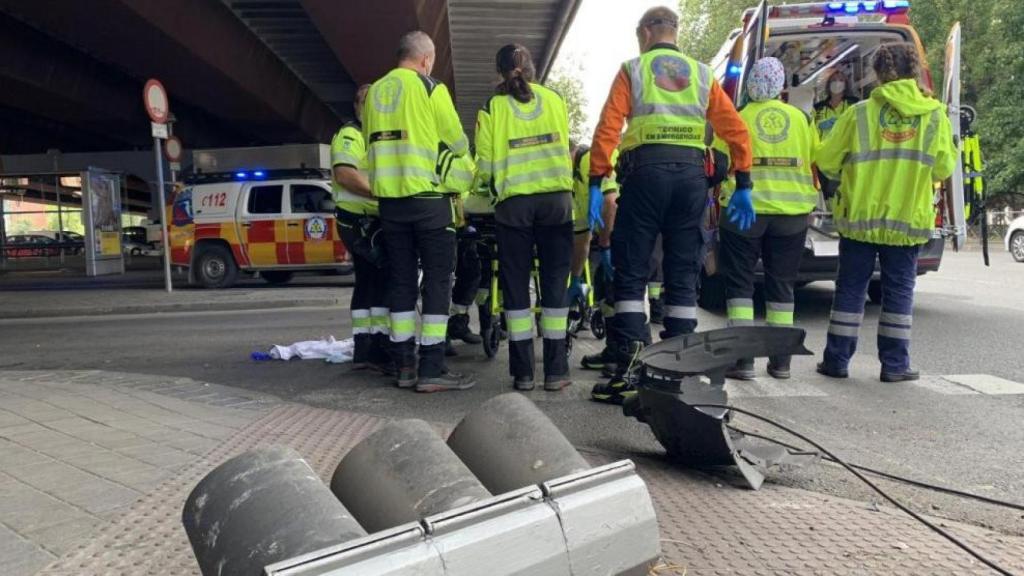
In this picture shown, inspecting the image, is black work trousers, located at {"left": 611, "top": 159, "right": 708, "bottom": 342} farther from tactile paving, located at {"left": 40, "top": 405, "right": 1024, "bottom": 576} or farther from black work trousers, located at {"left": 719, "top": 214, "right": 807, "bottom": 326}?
tactile paving, located at {"left": 40, "top": 405, "right": 1024, "bottom": 576}

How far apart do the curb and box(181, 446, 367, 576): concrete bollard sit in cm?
887

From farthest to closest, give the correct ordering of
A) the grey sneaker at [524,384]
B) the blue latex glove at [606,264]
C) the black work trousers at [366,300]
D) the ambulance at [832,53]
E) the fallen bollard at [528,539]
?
the ambulance at [832,53] < the blue latex glove at [606,264] < the black work trousers at [366,300] < the grey sneaker at [524,384] < the fallen bollard at [528,539]

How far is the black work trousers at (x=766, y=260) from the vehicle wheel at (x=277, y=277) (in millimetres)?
10922

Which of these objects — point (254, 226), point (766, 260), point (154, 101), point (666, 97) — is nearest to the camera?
point (666, 97)

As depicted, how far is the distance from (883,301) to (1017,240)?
13.8m

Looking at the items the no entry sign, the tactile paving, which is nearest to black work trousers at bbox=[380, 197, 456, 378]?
the tactile paving

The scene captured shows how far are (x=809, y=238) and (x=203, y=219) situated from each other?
10424 millimetres

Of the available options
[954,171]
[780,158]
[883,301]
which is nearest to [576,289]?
[780,158]

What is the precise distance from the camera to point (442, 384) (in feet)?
15.0

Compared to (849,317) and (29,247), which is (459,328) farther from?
(29,247)

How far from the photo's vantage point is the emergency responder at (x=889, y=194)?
4656 mm

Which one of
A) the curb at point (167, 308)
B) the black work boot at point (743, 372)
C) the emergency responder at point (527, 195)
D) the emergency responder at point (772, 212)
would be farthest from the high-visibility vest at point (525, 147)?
the curb at point (167, 308)

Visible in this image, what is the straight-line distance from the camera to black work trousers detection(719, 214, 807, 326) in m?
4.94

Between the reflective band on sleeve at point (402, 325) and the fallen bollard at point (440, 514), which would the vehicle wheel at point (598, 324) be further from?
the fallen bollard at point (440, 514)
